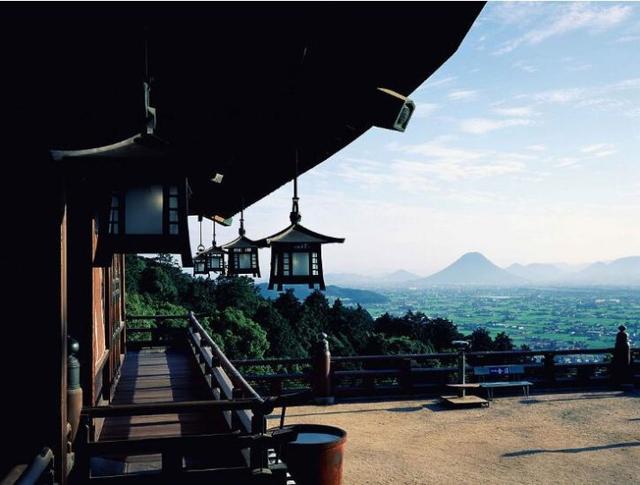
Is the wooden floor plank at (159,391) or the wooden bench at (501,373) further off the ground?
the wooden floor plank at (159,391)

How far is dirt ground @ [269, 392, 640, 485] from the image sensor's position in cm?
927

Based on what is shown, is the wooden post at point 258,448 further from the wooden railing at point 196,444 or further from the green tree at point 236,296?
the green tree at point 236,296

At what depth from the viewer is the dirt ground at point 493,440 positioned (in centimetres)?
927

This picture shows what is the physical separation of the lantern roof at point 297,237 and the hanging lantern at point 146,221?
225 cm

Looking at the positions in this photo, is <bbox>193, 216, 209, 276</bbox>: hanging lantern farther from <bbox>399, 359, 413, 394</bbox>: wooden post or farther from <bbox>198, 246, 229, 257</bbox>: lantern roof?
<bbox>399, 359, 413, 394</bbox>: wooden post

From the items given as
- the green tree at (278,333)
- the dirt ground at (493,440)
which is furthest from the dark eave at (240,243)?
the green tree at (278,333)

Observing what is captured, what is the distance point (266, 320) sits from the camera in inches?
1861

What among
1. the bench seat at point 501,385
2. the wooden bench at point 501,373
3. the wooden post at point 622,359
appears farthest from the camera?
the wooden post at point 622,359

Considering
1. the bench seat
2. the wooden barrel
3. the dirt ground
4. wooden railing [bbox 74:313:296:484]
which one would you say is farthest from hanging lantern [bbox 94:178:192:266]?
the bench seat

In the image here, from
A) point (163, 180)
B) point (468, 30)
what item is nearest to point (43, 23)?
point (163, 180)

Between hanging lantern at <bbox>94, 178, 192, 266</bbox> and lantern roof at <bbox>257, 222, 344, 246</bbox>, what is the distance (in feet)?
7.39

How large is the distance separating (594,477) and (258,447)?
6.09m

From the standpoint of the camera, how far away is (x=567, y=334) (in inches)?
4670

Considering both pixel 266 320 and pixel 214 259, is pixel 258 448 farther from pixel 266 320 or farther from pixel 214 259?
pixel 266 320
